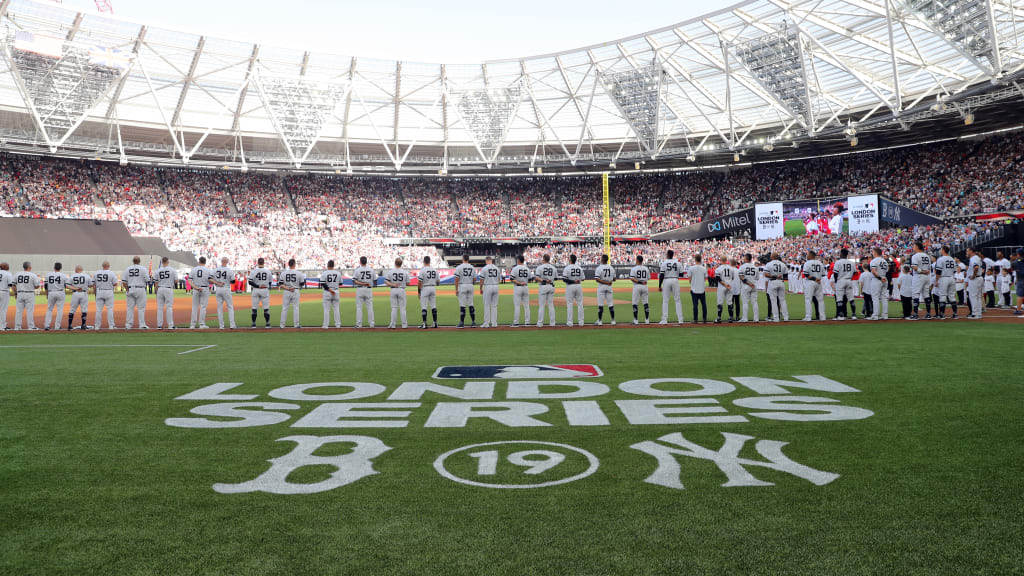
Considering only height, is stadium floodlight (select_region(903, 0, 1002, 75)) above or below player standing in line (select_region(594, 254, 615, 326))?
above

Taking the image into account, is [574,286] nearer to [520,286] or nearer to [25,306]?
[520,286]

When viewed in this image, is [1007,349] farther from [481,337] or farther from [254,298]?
[254,298]

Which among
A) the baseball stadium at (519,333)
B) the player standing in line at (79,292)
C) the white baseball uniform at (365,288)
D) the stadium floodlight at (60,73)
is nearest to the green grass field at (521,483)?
the baseball stadium at (519,333)

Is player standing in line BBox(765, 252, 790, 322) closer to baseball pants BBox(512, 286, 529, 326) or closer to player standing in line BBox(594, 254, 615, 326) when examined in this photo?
player standing in line BBox(594, 254, 615, 326)

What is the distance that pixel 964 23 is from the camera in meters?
24.9

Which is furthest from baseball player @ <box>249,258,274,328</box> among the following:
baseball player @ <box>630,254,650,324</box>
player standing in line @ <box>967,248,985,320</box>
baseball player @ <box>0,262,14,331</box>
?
player standing in line @ <box>967,248,985,320</box>

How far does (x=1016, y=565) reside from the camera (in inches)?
107

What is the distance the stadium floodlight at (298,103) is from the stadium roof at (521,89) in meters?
0.11

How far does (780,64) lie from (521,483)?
34872mm

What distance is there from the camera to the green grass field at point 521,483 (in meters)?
2.90

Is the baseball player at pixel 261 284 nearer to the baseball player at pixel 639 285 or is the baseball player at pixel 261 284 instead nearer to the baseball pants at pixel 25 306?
the baseball pants at pixel 25 306

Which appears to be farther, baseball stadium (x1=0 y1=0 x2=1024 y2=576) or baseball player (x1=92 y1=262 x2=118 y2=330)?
baseball player (x1=92 y1=262 x2=118 y2=330)

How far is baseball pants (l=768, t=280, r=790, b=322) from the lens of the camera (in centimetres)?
1602

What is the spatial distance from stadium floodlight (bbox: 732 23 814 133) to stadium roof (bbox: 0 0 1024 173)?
104 millimetres
